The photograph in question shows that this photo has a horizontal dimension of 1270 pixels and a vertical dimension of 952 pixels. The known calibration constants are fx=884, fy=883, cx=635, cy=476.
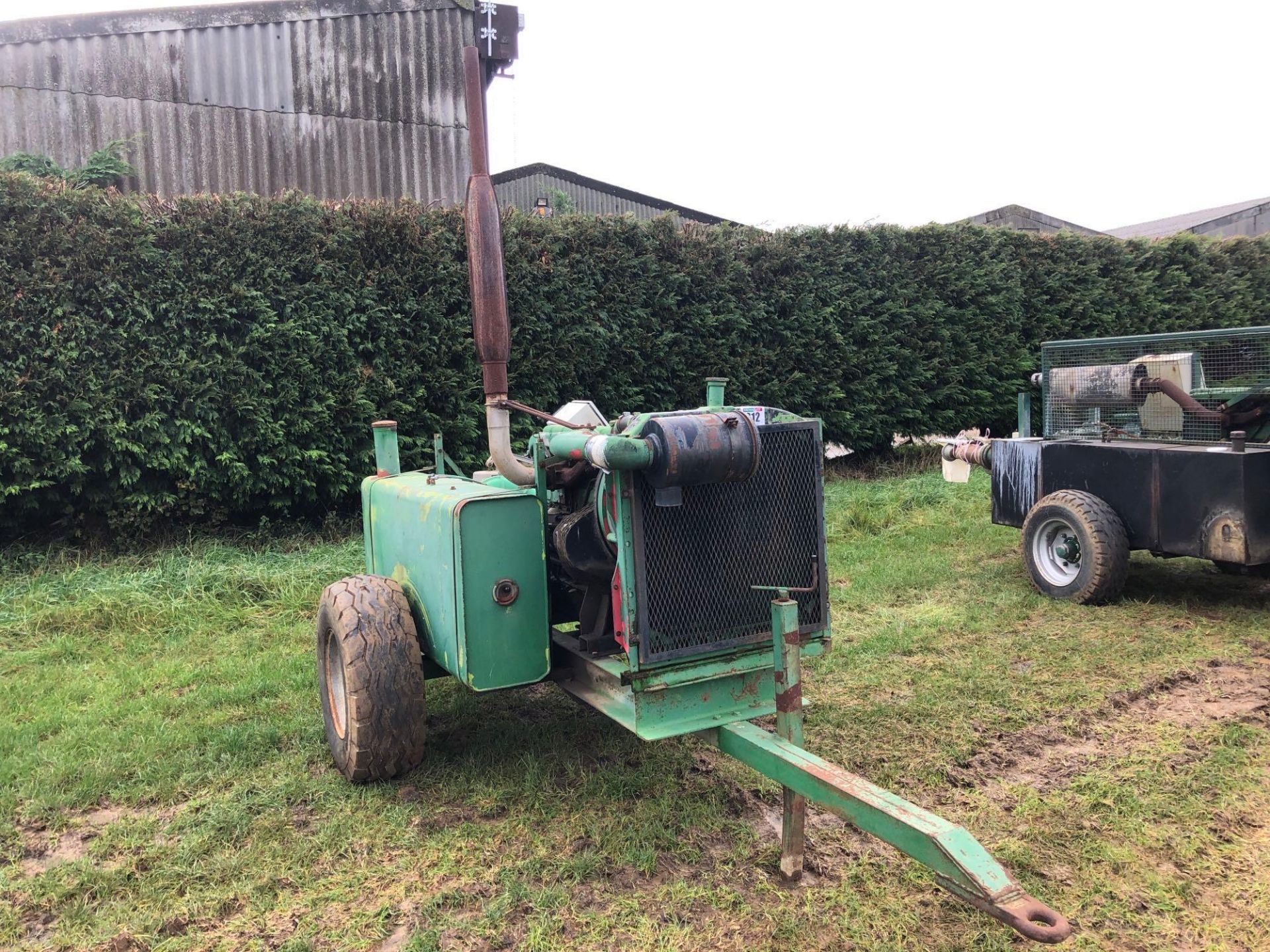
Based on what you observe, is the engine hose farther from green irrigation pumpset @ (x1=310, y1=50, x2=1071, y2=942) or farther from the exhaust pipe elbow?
the exhaust pipe elbow

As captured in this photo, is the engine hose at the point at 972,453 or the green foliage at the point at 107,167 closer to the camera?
the engine hose at the point at 972,453

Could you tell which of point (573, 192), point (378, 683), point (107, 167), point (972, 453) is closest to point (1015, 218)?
point (573, 192)

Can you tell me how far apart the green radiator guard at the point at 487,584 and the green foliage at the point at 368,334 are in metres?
4.30

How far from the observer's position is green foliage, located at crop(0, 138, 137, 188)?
7680 millimetres

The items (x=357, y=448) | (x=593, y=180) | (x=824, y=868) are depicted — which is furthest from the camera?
(x=593, y=180)

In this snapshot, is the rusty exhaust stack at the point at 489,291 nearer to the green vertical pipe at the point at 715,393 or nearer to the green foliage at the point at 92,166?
the green vertical pipe at the point at 715,393

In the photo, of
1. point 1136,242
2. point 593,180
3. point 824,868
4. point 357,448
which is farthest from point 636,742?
point 593,180

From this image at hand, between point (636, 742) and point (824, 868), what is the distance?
1135mm

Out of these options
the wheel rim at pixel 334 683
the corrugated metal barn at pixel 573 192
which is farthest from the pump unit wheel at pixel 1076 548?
the corrugated metal barn at pixel 573 192

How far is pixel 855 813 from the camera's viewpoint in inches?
85.9

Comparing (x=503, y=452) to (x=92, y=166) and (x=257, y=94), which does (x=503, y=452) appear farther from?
(x=257, y=94)

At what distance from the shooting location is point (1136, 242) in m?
11.8

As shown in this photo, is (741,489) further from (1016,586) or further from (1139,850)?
(1016,586)

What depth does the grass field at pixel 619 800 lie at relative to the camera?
252 cm
